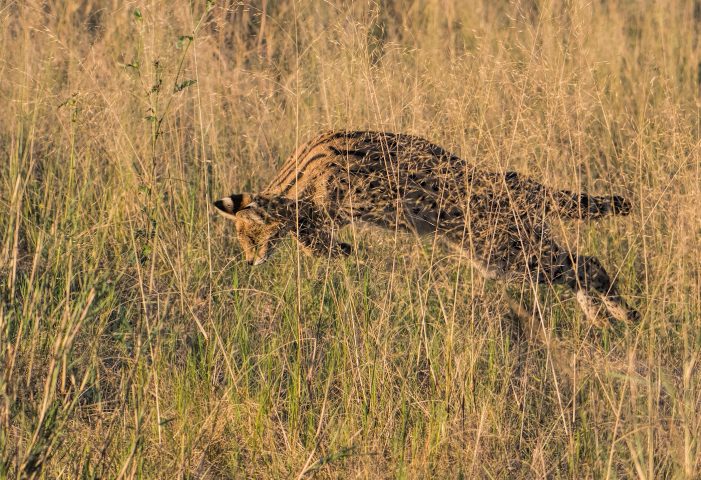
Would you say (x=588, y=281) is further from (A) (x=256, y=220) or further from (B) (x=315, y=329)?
(A) (x=256, y=220)

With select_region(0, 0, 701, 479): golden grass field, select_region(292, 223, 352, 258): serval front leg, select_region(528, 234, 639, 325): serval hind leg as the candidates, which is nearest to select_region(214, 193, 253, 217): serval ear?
select_region(0, 0, 701, 479): golden grass field

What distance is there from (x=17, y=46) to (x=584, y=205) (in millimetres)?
3296

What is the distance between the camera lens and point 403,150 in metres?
3.84

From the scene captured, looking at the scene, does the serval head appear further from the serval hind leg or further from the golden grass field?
the serval hind leg

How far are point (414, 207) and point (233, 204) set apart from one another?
78 centimetres

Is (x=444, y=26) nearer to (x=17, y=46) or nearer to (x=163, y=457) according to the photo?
(x=17, y=46)

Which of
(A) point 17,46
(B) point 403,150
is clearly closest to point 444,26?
(A) point 17,46

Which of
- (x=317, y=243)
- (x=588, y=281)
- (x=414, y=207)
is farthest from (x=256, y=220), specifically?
(x=588, y=281)

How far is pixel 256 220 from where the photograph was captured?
13.9ft

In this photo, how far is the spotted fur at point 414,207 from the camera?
3.77 m

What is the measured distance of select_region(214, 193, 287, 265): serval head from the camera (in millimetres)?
4238

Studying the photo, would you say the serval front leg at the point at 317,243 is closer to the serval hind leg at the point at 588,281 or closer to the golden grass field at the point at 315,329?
the golden grass field at the point at 315,329

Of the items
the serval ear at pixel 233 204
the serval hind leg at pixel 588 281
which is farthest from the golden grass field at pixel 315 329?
the serval ear at pixel 233 204

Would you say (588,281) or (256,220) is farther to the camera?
(256,220)
